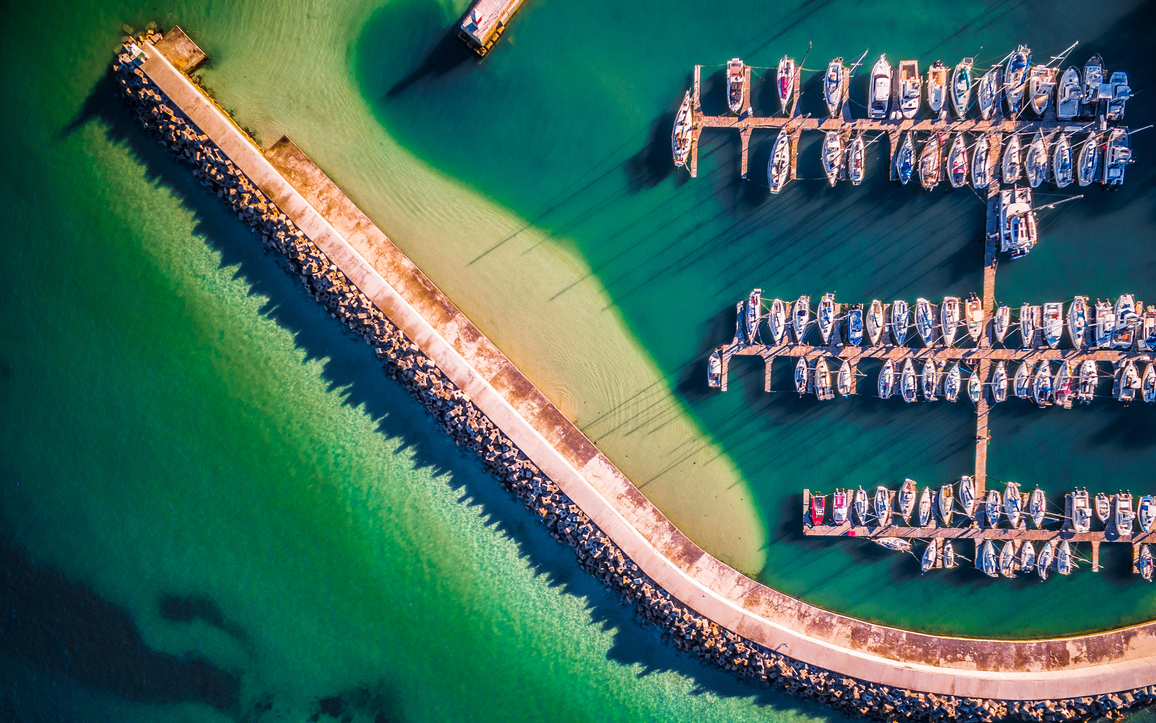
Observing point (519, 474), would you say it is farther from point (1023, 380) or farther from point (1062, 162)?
point (1062, 162)

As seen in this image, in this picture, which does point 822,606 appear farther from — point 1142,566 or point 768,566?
point 1142,566

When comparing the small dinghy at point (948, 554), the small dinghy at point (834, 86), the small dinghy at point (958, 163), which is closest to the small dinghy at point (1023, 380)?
the small dinghy at point (948, 554)

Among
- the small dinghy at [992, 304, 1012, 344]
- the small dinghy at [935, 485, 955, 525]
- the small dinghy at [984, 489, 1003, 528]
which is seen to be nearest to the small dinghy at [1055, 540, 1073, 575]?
the small dinghy at [984, 489, 1003, 528]

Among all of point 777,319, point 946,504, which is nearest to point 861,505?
point 946,504

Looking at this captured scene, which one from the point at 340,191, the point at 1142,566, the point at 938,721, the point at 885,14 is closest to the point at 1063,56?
the point at 885,14

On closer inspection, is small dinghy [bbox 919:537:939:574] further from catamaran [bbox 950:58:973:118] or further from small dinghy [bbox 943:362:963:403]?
catamaran [bbox 950:58:973:118]

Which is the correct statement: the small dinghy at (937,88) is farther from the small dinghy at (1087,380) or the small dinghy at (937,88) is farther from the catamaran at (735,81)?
the small dinghy at (1087,380)

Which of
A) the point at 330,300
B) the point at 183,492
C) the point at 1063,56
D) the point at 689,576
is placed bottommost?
the point at 183,492
